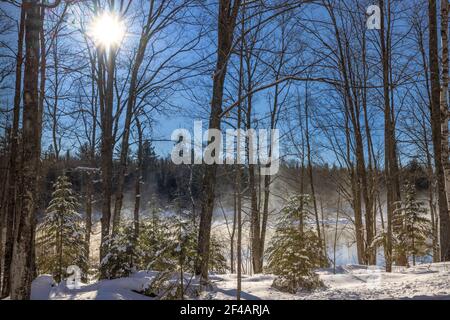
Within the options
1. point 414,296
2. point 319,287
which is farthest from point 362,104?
point 414,296

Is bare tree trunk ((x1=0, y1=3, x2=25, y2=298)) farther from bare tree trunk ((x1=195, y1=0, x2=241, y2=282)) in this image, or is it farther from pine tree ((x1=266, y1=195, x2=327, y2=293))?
pine tree ((x1=266, y1=195, x2=327, y2=293))

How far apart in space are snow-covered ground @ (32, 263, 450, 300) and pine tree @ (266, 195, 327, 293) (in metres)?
0.32

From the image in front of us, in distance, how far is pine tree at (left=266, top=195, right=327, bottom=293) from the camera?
735 centimetres

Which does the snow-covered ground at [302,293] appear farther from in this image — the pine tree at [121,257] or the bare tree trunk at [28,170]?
the bare tree trunk at [28,170]

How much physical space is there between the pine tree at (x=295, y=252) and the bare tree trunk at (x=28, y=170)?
4.88m

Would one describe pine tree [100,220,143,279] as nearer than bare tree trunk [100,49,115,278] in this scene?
Yes

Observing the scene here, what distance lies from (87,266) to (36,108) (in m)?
8.17

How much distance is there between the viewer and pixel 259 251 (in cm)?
1273

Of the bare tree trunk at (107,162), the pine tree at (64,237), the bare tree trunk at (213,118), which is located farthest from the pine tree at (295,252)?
the pine tree at (64,237)

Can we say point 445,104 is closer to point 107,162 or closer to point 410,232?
point 107,162

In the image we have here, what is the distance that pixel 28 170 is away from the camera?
4.94 metres

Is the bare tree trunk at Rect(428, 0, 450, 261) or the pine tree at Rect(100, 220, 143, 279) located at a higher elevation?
the bare tree trunk at Rect(428, 0, 450, 261)

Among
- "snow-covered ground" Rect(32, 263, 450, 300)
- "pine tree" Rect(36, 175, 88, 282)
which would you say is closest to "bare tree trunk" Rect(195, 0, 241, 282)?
"snow-covered ground" Rect(32, 263, 450, 300)
